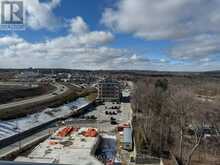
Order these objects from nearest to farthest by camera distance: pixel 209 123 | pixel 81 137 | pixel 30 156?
pixel 30 156, pixel 209 123, pixel 81 137

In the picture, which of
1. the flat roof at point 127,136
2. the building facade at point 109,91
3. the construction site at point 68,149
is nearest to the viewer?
the construction site at point 68,149

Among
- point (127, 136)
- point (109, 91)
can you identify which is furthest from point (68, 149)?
point (109, 91)

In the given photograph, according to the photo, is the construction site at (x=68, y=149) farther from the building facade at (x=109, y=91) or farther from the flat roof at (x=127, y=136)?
the building facade at (x=109, y=91)

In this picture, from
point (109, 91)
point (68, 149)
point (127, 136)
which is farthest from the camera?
point (109, 91)

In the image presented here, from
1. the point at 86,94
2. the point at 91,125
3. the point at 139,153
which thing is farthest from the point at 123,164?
the point at 86,94

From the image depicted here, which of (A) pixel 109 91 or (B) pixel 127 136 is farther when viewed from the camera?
(A) pixel 109 91

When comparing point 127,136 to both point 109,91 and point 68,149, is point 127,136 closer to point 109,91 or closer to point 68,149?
point 68,149

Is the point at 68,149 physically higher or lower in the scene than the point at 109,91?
lower

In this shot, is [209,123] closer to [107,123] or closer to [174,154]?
[174,154]

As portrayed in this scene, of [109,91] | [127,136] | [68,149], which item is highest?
[109,91]

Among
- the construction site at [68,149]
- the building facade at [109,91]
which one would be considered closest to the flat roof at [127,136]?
the construction site at [68,149]

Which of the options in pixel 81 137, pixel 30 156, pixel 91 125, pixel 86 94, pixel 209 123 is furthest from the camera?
pixel 86 94
